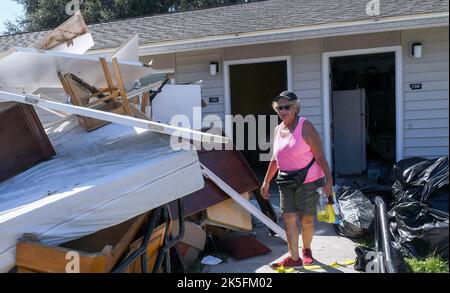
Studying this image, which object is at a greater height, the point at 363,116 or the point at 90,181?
the point at 90,181

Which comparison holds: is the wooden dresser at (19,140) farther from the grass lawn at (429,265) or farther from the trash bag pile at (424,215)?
the trash bag pile at (424,215)

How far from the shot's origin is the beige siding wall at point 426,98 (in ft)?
19.8

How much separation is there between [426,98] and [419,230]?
298 centimetres

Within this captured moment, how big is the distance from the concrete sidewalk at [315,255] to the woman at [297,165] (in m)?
0.17

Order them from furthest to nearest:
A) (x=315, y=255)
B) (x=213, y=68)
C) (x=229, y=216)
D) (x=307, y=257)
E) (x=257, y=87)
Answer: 1. (x=257, y=87)
2. (x=213, y=68)
3. (x=229, y=216)
4. (x=315, y=255)
5. (x=307, y=257)

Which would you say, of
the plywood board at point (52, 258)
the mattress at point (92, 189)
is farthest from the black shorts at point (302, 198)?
the plywood board at point (52, 258)

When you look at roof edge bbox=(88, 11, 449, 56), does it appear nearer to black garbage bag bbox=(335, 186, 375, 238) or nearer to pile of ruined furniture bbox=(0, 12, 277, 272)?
black garbage bag bbox=(335, 186, 375, 238)

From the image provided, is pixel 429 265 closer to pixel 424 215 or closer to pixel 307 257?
pixel 424 215

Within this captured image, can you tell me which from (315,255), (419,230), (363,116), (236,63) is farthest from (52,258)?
(363,116)

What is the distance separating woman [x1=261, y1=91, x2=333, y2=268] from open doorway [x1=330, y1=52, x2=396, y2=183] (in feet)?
9.57

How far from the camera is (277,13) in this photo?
7289mm

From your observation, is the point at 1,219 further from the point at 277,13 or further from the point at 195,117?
the point at 277,13

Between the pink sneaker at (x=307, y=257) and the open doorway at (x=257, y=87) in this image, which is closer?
the pink sneaker at (x=307, y=257)

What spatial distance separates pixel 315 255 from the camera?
4242 millimetres
